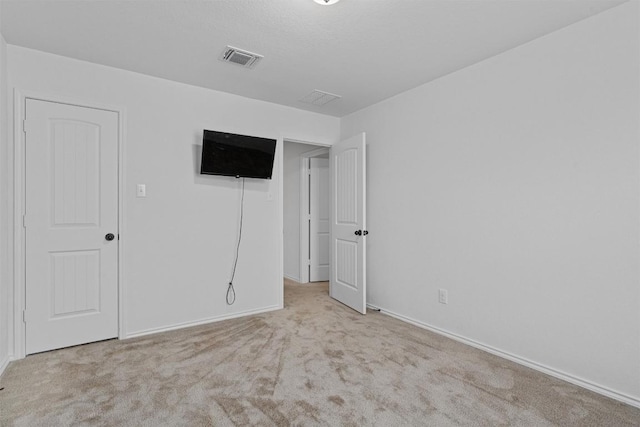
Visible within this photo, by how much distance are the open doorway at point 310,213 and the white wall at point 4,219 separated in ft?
11.2

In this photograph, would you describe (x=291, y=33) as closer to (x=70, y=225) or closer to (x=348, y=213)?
(x=348, y=213)

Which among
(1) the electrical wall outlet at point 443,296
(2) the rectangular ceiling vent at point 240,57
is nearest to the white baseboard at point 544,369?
(1) the electrical wall outlet at point 443,296

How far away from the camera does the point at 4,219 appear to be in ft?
7.67

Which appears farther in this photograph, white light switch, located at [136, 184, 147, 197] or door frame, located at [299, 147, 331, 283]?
door frame, located at [299, 147, 331, 283]

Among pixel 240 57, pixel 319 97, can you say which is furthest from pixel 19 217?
pixel 319 97

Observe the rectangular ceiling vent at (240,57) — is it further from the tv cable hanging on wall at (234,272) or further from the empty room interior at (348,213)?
the tv cable hanging on wall at (234,272)

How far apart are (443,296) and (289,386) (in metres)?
1.66

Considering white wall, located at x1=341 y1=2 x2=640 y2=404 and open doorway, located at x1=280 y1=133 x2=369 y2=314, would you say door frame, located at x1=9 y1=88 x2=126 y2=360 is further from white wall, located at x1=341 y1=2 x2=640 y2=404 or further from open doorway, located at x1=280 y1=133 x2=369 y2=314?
white wall, located at x1=341 y1=2 x2=640 y2=404

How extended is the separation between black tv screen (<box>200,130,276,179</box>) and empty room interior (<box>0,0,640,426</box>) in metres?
0.03

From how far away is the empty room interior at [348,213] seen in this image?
197cm

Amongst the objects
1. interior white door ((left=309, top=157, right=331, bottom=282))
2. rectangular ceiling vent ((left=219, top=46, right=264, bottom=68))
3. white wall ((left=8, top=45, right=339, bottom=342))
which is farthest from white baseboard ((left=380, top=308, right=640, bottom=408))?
rectangular ceiling vent ((left=219, top=46, right=264, bottom=68))

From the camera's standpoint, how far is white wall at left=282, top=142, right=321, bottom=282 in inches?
209

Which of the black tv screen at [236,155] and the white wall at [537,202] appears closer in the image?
the white wall at [537,202]

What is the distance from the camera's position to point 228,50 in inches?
98.7
